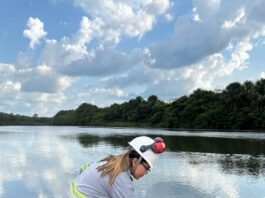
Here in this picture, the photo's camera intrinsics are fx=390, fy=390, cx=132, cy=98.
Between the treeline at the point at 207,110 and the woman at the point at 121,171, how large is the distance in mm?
91096

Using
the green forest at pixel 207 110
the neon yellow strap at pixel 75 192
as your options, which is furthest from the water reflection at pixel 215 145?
the green forest at pixel 207 110

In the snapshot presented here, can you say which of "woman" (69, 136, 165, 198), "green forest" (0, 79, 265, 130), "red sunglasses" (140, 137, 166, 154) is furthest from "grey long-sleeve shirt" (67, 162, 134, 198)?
"green forest" (0, 79, 265, 130)

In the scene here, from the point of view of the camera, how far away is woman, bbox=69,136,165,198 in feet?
9.39

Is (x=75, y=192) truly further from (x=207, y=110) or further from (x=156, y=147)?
(x=207, y=110)

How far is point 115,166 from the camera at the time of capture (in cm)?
288

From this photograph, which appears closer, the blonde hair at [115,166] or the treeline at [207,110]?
the blonde hair at [115,166]

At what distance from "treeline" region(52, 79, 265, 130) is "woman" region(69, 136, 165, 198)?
299ft

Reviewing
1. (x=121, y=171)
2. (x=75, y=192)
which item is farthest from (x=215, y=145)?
(x=121, y=171)

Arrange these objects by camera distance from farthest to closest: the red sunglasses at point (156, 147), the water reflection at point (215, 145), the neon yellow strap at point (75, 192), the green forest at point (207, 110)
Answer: the green forest at point (207, 110), the water reflection at point (215, 145), the neon yellow strap at point (75, 192), the red sunglasses at point (156, 147)

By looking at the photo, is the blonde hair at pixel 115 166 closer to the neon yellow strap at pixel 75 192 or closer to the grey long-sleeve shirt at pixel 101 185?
the grey long-sleeve shirt at pixel 101 185

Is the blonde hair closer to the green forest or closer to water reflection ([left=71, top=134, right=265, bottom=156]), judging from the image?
water reflection ([left=71, top=134, right=265, bottom=156])

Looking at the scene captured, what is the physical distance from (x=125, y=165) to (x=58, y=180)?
15.7m

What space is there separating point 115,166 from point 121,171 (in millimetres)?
57

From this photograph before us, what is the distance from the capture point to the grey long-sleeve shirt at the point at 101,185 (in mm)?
2861
